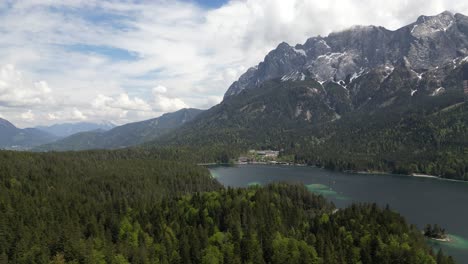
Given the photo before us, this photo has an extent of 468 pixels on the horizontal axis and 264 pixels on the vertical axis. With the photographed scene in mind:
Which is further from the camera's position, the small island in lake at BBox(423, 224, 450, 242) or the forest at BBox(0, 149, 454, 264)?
the small island in lake at BBox(423, 224, 450, 242)

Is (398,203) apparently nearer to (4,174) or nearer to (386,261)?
(386,261)

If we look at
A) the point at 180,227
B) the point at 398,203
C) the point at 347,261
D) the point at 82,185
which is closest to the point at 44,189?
the point at 82,185

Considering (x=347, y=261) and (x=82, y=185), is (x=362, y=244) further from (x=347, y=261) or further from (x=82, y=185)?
(x=82, y=185)

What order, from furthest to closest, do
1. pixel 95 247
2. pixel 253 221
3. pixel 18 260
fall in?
pixel 253 221 → pixel 95 247 → pixel 18 260

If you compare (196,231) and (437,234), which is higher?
(196,231)

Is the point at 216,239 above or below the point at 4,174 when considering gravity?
below

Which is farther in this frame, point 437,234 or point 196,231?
point 437,234

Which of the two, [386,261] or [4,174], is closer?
[386,261]

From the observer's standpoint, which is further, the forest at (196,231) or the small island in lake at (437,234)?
the small island in lake at (437,234)

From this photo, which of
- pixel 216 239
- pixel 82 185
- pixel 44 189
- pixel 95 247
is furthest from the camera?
pixel 82 185
